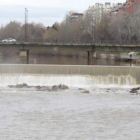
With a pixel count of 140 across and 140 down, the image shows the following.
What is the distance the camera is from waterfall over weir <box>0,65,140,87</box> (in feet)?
137

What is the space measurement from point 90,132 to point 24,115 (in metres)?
5.29

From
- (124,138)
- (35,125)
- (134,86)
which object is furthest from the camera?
(134,86)

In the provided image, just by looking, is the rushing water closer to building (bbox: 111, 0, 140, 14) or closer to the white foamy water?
the white foamy water

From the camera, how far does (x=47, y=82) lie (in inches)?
1641

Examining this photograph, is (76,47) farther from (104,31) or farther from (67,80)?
(104,31)

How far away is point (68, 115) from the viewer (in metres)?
25.9

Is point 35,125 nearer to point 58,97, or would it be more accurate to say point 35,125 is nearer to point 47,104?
point 47,104

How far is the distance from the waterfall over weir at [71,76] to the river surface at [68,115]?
5068 millimetres

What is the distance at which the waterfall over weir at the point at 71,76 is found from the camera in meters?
41.6

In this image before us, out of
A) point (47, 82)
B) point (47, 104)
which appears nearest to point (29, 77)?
point (47, 82)

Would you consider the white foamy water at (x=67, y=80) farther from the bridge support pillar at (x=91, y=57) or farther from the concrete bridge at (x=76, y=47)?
the bridge support pillar at (x=91, y=57)

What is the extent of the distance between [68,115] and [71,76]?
1668cm

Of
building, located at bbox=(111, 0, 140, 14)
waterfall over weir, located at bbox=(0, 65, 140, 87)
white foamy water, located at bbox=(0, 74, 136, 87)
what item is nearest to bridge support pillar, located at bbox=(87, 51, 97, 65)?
waterfall over weir, located at bbox=(0, 65, 140, 87)

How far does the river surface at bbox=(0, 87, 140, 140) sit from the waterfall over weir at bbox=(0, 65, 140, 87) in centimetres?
507
